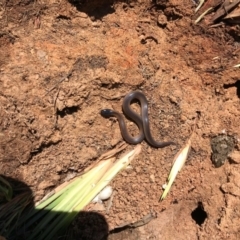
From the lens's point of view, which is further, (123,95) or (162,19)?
(123,95)

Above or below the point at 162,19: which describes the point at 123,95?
below

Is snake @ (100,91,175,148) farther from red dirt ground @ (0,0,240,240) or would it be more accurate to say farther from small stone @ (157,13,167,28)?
small stone @ (157,13,167,28)

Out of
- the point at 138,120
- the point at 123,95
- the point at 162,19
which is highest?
the point at 162,19

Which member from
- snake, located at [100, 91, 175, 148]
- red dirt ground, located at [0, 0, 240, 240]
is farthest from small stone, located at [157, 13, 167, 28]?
snake, located at [100, 91, 175, 148]

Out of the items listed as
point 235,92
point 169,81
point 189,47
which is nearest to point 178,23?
point 189,47

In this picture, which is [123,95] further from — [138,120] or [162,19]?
[162,19]

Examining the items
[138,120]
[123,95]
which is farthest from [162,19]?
[138,120]

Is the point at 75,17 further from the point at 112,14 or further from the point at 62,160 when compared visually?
the point at 62,160
